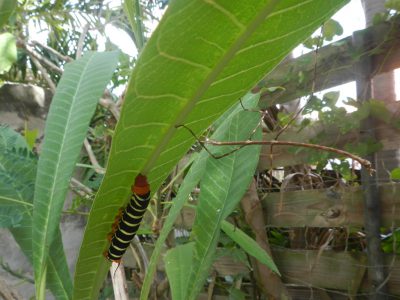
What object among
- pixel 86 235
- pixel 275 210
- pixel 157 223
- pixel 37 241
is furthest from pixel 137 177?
pixel 275 210

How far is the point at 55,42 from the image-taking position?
9.71 feet

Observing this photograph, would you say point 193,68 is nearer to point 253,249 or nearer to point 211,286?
point 253,249

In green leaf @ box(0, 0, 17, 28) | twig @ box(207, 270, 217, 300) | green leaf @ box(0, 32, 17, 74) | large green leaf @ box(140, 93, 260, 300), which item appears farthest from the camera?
twig @ box(207, 270, 217, 300)

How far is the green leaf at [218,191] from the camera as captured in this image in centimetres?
53

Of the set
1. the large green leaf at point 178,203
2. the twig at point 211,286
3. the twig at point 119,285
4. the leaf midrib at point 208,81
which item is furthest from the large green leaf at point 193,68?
the twig at point 211,286

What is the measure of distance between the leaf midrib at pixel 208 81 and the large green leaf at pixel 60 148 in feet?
0.62

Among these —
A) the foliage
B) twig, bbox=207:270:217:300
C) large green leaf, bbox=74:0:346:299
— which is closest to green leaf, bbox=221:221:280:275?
the foliage

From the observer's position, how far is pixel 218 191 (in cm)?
57

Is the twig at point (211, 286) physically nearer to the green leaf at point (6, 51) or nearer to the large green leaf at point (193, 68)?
the green leaf at point (6, 51)

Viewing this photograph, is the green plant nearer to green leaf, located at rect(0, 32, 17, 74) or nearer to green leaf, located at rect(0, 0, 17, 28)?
green leaf, located at rect(0, 0, 17, 28)

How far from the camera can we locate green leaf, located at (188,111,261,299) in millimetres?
531

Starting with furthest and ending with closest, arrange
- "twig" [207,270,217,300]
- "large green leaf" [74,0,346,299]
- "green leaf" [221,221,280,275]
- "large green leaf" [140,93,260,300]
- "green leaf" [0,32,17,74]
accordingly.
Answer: "twig" [207,270,217,300], "green leaf" [0,32,17,74], "green leaf" [221,221,280,275], "large green leaf" [140,93,260,300], "large green leaf" [74,0,346,299]

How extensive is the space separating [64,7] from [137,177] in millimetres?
2634

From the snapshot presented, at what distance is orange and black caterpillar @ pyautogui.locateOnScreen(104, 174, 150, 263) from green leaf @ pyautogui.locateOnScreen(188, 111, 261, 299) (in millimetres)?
103
